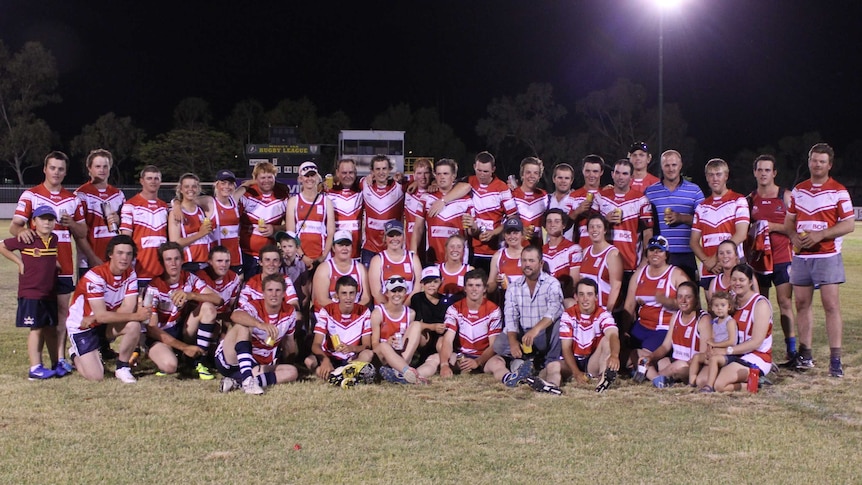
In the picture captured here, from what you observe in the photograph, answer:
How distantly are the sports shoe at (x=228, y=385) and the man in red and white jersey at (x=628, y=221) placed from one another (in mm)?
3436

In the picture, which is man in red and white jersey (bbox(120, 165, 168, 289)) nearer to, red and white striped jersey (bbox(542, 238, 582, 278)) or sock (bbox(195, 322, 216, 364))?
sock (bbox(195, 322, 216, 364))

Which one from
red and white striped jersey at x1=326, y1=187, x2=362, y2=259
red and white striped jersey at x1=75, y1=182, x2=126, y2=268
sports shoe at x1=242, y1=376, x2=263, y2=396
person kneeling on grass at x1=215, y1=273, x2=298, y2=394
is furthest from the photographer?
red and white striped jersey at x1=326, y1=187, x2=362, y2=259

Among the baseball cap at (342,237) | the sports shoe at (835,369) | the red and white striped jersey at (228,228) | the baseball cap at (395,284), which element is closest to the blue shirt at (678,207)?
the sports shoe at (835,369)

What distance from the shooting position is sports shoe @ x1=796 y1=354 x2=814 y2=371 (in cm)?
653

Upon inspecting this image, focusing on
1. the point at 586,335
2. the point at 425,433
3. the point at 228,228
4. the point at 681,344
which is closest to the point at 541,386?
the point at 586,335

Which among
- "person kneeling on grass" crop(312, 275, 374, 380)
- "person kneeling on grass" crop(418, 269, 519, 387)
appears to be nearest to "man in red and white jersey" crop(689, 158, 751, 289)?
"person kneeling on grass" crop(418, 269, 519, 387)

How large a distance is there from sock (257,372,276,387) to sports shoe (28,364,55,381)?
5.53 ft

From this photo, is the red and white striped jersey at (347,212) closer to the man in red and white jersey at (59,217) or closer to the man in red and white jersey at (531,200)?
the man in red and white jersey at (531,200)

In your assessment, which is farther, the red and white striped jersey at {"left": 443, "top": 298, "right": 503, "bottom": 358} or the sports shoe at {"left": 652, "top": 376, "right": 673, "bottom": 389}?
the red and white striped jersey at {"left": 443, "top": 298, "right": 503, "bottom": 358}

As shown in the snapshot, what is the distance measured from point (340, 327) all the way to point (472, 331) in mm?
1075

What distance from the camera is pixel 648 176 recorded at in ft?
24.9

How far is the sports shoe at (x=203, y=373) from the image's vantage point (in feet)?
19.9

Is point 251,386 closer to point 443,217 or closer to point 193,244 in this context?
point 193,244

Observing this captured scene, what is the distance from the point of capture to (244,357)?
5840 millimetres
